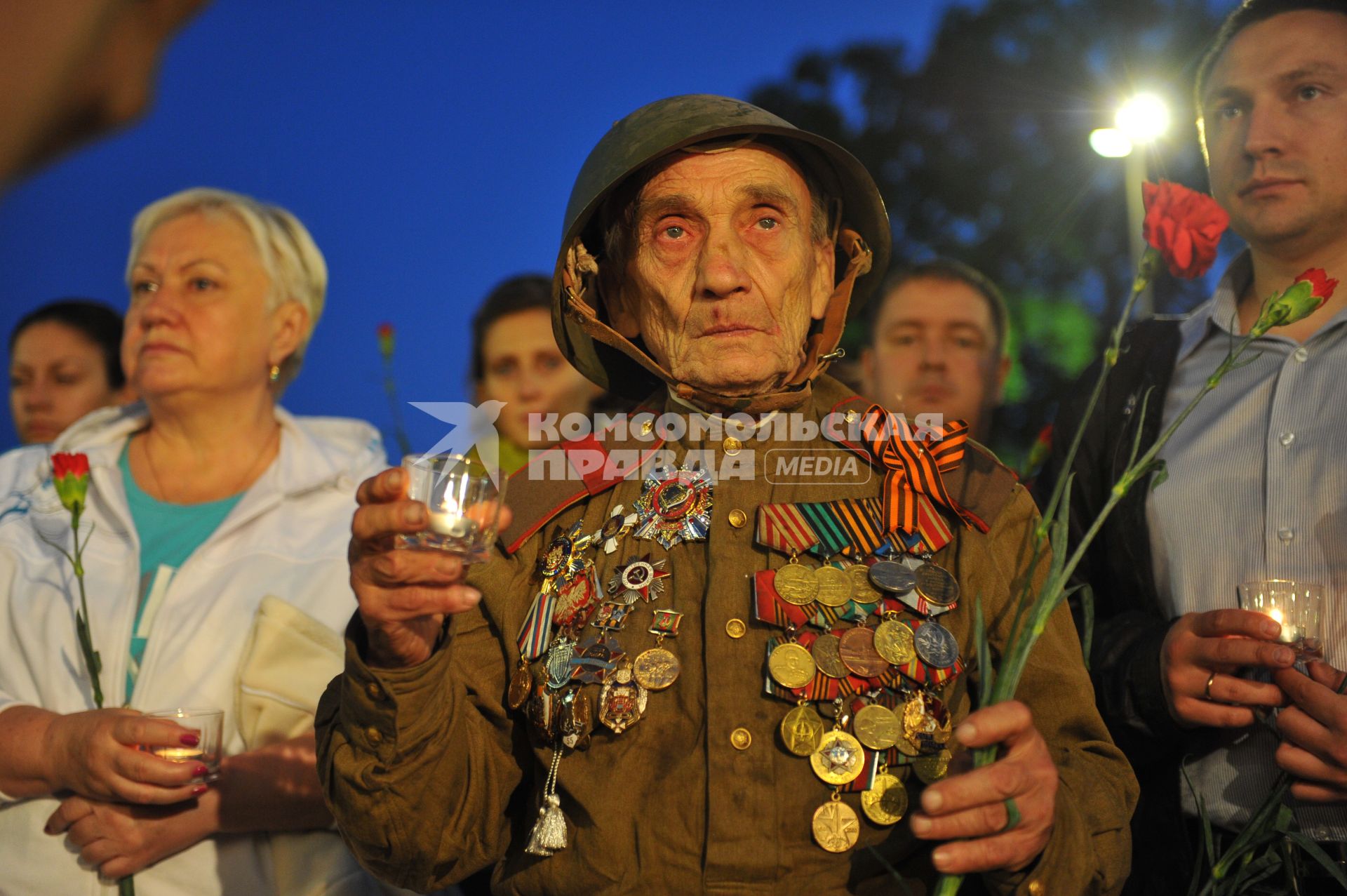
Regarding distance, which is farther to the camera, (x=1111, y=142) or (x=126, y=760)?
(x=1111, y=142)

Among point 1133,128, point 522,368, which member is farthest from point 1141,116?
point 522,368

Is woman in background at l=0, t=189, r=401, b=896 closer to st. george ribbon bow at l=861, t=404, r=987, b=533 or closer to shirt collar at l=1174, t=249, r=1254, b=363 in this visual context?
st. george ribbon bow at l=861, t=404, r=987, b=533

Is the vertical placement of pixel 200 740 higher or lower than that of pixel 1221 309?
lower

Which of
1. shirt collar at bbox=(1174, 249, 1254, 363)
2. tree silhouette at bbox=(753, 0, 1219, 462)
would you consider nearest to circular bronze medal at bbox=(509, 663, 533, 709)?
shirt collar at bbox=(1174, 249, 1254, 363)

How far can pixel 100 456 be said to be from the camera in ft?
16.9

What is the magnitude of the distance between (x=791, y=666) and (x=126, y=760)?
2142 millimetres

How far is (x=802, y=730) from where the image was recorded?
3.12 metres

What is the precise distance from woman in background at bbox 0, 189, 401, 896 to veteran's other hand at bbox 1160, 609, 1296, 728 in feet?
8.77

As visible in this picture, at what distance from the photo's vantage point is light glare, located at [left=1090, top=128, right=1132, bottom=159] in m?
4.20

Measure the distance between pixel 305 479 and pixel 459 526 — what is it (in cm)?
270

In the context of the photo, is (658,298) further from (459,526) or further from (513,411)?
(513,411)

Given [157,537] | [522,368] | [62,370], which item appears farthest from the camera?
[62,370]

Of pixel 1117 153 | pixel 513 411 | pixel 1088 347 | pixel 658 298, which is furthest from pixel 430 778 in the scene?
pixel 1088 347

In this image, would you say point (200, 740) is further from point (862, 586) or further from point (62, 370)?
point (62, 370)
